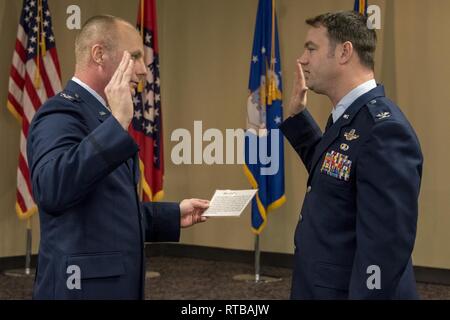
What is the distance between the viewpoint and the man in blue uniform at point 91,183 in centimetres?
183

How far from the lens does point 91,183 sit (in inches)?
71.8

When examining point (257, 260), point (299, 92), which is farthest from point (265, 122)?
A: point (299, 92)

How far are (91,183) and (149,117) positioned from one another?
4.52m

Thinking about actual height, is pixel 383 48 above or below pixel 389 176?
above

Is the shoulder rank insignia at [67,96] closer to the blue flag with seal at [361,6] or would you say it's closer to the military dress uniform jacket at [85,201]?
the military dress uniform jacket at [85,201]

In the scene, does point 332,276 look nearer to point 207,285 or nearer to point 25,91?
point 207,285

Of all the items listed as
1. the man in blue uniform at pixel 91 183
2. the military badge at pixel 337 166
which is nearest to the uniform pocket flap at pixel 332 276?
the military badge at pixel 337 166

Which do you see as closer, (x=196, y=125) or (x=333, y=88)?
(x=333, y=88)

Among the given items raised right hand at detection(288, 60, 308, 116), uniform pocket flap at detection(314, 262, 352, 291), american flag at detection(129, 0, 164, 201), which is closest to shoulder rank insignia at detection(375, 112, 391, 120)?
uniform pocket flap at detection(314, 262, 352, 291)

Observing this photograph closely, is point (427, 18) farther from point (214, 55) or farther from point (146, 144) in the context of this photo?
point (146, 144)

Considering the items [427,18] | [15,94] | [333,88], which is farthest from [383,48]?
[333,88]

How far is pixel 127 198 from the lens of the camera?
2031mm

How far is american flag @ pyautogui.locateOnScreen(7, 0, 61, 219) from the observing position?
6.00 meters

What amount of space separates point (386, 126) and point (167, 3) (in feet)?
19.3
